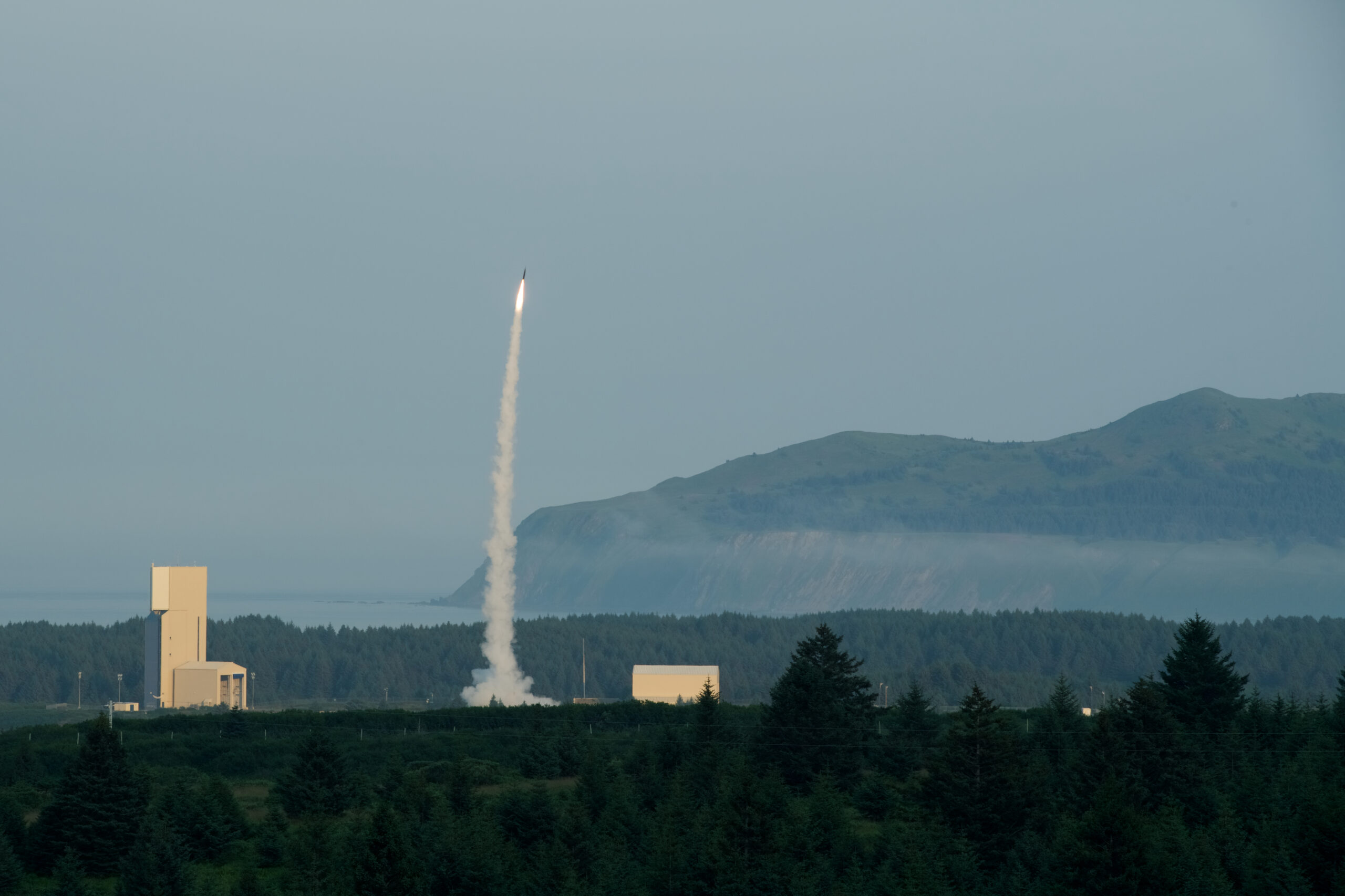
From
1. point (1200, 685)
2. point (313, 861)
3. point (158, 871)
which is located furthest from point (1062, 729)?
point (158, 871)

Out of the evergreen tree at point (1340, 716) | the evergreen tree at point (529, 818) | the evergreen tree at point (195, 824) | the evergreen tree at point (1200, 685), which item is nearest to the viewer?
the evergreen tree at point (529, 818)

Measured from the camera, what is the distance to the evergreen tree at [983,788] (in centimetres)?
6372

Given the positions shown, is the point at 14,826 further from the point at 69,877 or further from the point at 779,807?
the point at 779,807

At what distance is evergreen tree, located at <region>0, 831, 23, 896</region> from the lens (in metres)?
58.6

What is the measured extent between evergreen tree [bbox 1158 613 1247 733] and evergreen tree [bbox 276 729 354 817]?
40518mm

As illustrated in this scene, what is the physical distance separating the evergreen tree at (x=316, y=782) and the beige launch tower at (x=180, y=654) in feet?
242

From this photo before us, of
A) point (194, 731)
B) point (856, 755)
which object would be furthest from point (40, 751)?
point (856, 755)

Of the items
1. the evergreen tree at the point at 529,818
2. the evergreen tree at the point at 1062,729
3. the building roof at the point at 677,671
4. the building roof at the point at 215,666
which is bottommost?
the evergreen tree at the point at 529,818

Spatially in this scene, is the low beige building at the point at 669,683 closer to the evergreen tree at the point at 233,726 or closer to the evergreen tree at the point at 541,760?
the evergreen tree at the point at 233,726

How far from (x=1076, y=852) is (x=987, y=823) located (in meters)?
12.7

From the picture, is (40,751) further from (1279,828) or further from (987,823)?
(1279,828)

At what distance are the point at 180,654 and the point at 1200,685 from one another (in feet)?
323

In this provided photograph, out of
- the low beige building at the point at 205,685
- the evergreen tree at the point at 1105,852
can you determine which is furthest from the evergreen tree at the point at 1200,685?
the low beige building at the point at 205,685

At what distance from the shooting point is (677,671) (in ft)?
469
